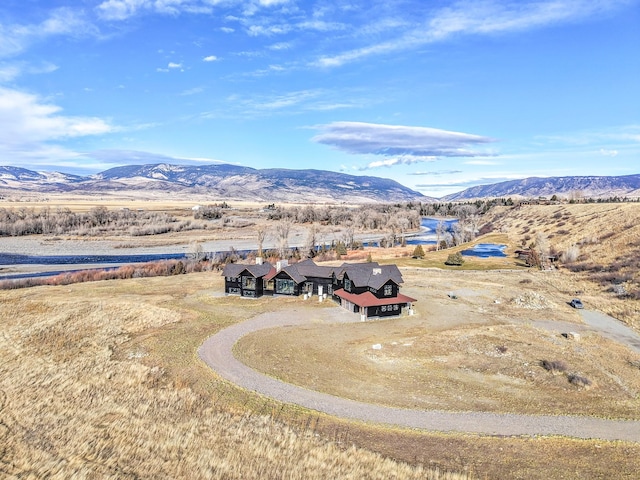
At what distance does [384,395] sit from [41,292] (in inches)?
2241

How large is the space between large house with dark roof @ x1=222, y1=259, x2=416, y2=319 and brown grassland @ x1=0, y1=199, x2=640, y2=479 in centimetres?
247

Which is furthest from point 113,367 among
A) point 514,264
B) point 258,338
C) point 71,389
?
point 514,264

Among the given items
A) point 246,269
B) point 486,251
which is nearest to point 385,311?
point 246,269

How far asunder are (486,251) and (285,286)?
75.4 m

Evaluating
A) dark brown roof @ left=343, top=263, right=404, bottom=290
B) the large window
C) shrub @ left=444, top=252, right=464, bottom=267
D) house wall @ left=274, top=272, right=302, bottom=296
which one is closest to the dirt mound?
dark brown roof @ left=343, top=263, right=404, bottom=290

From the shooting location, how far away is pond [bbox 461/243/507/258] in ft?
362

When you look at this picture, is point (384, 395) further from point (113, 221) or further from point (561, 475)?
point (113, 221)

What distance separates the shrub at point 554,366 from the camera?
1332 inches

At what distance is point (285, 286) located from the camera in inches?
2427

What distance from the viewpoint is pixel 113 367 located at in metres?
34.6

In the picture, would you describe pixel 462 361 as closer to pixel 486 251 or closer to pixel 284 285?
pixel 284 285

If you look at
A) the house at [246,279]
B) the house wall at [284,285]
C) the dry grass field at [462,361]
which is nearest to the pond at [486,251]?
the dry grass field at [462,361]

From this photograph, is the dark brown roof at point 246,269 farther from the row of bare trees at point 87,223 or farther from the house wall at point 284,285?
the row of bare trees at point 87,223

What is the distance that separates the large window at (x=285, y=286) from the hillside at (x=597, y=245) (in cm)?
4228
